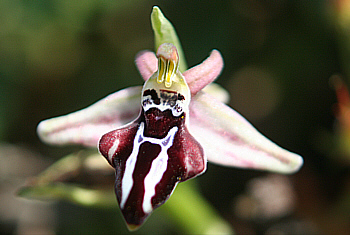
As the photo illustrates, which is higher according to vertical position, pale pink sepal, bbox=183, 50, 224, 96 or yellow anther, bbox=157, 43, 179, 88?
yellow anther, bbox=157, 43, 179, 88

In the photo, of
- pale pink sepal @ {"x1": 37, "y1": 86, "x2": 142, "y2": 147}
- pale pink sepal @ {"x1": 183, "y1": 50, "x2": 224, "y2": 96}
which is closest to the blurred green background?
pale pink sepal @ {"x1": 37, "y1": 86, "x2": 142, "y2": 147}

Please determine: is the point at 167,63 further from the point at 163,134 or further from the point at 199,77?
the point at 163,134

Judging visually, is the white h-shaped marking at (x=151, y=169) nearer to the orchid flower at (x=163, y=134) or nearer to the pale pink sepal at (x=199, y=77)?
the orchid flower at (x=163, y=134)

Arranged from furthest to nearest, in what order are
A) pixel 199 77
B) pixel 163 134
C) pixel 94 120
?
1. pixel 94 120
2. pixel 199 77
3. pixel 163 134

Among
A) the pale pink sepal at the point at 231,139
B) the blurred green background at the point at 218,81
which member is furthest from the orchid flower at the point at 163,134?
the blurred green background at the point at 218,81

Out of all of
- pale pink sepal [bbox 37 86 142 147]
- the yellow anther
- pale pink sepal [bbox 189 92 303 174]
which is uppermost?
the yellow anther

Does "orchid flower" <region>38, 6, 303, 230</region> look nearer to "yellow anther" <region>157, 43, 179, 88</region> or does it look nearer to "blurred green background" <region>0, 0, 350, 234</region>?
"yellow anther" <region>157, 43, 179, 88</region>

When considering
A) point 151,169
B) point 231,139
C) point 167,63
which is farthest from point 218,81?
point 151,169
